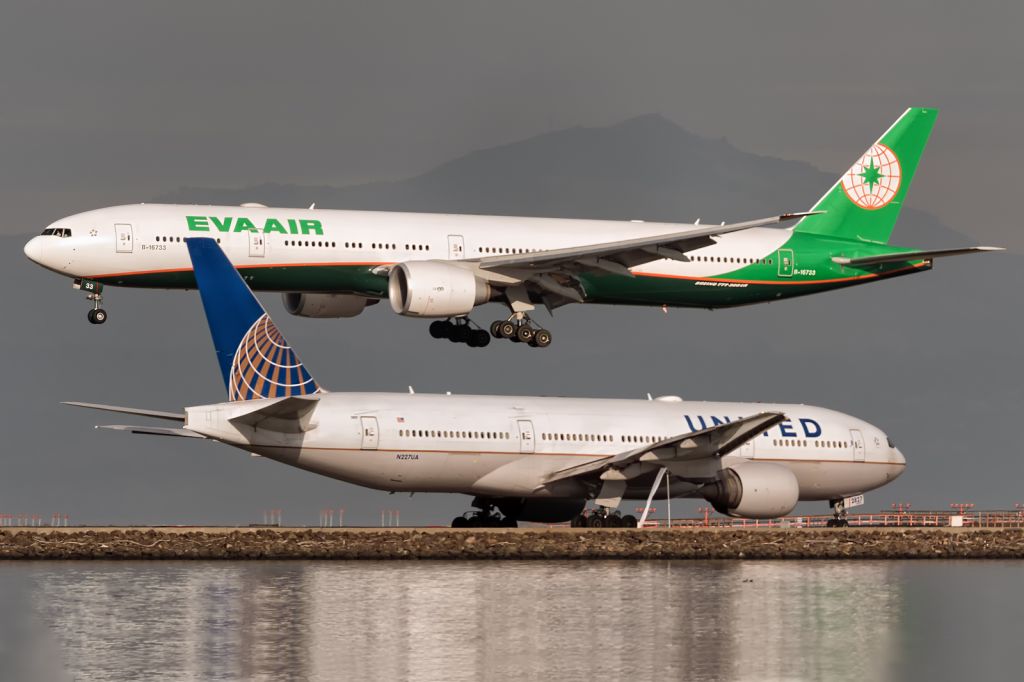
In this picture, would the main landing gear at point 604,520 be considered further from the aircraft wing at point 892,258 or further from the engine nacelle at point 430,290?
the aircraft wing at point 892,258

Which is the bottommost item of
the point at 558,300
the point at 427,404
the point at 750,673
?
the point at 750,673

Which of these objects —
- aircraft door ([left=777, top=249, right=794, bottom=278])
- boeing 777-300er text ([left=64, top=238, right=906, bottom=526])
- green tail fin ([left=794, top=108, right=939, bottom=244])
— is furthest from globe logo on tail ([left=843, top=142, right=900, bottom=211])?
boeing 777-300er text ([left=64, top=238, right=906, bottom=526])

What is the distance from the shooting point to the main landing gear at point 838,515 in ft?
183

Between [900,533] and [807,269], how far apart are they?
10711mm

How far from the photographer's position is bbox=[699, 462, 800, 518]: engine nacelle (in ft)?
162

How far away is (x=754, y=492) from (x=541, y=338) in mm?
8922

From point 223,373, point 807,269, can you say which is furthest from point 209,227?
point 807,269

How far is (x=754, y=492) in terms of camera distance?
4938 centimetres

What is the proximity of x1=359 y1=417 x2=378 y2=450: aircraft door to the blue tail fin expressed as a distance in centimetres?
224

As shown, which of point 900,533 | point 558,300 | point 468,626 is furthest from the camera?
point 558,300

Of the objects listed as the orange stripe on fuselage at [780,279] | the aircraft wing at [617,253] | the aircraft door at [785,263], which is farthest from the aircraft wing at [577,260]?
the aircraft door at [785,263]

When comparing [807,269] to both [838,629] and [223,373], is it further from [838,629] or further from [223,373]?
[838,629]

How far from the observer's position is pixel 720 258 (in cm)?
5869

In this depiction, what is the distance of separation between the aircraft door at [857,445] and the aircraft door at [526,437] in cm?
996
